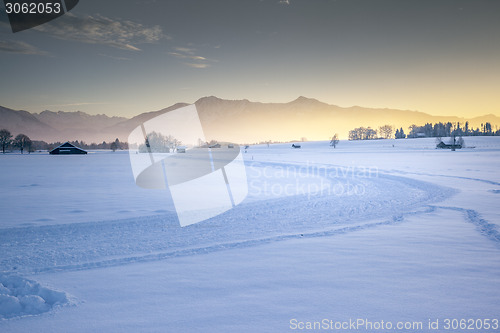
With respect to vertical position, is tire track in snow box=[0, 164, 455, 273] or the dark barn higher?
the dark barn

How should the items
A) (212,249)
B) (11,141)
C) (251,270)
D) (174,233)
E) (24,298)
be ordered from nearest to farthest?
1. (24,298)
2. (251,270)
3. (212,249)
4. (174,233)
5. (11,141)

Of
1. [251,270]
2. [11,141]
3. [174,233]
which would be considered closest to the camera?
[251,270]

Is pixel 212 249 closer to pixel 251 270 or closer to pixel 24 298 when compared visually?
pixel 251 270

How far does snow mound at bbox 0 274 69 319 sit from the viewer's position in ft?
12.0

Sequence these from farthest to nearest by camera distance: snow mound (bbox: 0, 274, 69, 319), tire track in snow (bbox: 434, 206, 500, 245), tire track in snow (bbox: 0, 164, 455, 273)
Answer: tire track in snow (bbox: 434, 206, 500, 245)
tire track in snow (bbox: 0, 164, 455, 273)
snow mound (bbox: 0, 274, 69, 319)

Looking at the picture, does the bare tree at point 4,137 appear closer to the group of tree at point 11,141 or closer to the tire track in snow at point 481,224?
the group of tree at point 11,141

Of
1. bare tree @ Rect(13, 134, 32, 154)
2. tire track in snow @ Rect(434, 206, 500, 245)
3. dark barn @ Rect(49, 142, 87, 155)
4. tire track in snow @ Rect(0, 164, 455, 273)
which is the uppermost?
bare tree @ Rect(13, 134, 32, 154)

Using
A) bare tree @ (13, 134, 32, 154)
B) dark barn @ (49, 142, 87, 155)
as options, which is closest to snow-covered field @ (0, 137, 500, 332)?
dark barn @ (49, 142, 87, 155)

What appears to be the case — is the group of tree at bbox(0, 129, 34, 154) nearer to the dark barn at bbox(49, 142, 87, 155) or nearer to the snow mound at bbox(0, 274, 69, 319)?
the dark barn at bbox(49, 142, 87, 155)

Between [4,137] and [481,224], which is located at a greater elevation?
A: [4,137]

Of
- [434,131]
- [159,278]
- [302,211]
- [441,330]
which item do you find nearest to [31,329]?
[159,278]

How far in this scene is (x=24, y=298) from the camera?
12.6ft

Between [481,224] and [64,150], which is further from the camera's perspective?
[64,150]

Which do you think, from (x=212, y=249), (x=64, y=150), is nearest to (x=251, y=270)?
(x=212, y=249)
